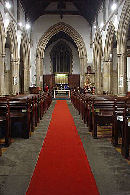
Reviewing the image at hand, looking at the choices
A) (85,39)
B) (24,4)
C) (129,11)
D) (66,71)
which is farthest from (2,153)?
(66,71)

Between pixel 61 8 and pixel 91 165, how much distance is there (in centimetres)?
2151

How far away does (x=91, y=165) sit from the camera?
3877mm

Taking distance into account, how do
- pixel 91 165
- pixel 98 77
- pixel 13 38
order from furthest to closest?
1. pixel 98 77
2. pixel 13 38
3. pixel 91 165

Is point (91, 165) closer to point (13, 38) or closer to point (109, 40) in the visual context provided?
point (109, 40)

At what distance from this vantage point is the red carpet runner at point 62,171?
296cm

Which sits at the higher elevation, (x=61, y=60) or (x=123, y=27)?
(x=61, y=60)

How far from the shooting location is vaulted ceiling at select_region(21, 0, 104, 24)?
2050cm

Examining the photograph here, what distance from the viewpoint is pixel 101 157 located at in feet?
14.2

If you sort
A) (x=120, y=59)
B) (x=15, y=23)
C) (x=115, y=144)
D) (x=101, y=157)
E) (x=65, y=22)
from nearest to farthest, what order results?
(x=101, y=157) < (x=115, y=144) < (x=120, y=59) < (x=15, y=23) < (x=65, y=22)

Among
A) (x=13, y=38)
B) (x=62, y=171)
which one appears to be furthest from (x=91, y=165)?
(x=13, y=38)

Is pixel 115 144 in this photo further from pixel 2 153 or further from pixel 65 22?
pixel 65 22

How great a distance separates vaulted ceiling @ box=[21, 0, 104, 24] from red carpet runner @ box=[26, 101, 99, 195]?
17.3 metres

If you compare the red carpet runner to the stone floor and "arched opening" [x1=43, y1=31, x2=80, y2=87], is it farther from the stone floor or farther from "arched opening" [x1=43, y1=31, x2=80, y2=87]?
"arched opening" [x1=43, y1=31, x2=80, y2=87]

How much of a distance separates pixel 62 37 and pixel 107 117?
82.0ft
